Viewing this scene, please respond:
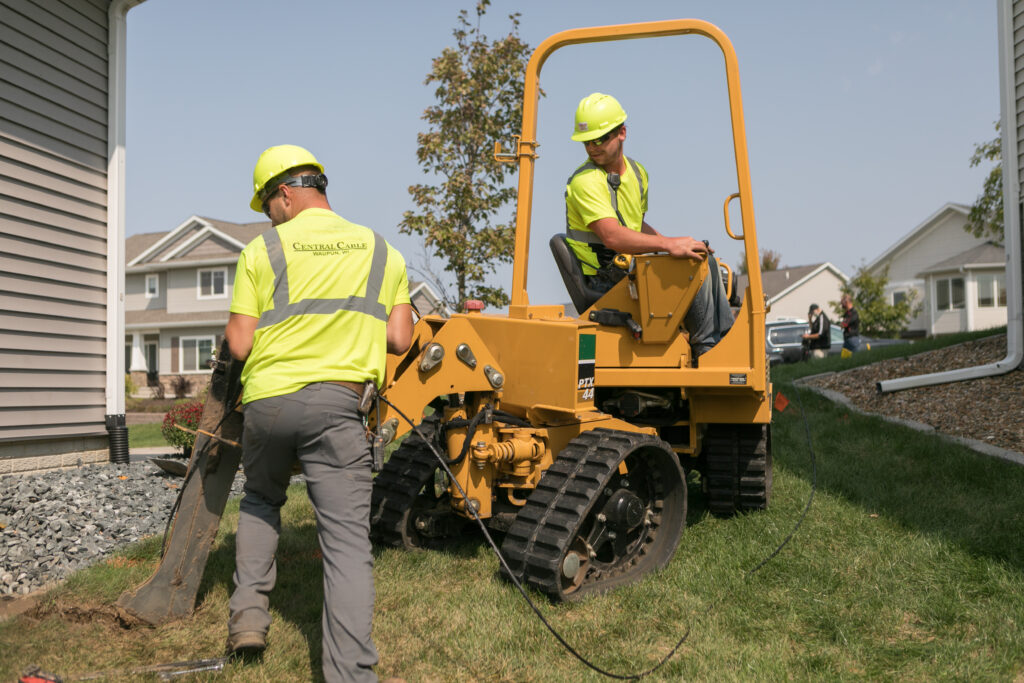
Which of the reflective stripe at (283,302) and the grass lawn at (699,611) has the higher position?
the reflective stripe at (283,302)

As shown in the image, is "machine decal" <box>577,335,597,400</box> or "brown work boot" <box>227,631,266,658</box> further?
"machine decal" <box>577,335,597,400</box>

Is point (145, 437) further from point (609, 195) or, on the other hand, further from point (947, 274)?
point (947, 274)

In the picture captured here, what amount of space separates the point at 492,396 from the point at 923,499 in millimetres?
3488

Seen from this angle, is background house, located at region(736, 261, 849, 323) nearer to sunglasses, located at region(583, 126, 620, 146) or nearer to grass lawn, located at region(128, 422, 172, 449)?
grass lawn, located at region(128, 422, 172, 449)

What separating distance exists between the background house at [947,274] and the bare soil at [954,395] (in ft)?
84.3

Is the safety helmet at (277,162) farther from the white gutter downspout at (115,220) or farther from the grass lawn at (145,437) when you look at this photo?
the grass lawn at (145,437)

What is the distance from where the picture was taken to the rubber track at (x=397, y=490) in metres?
5.30

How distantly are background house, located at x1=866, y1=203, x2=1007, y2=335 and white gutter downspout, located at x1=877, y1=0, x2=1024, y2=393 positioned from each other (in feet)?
87.8

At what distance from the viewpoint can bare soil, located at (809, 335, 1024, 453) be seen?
831cm

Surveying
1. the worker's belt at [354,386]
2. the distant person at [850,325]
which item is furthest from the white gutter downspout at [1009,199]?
the worker's belt at [354,386]

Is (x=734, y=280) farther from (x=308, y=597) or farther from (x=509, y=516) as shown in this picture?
(x=308, y=597)

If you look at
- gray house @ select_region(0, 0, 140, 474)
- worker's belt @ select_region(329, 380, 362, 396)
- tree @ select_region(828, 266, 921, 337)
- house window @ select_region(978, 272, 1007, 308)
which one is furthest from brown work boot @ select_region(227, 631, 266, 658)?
house window @ select_region(978, 272, 1007, 308)

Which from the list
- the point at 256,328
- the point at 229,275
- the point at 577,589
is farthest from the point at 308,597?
the point at 229,275

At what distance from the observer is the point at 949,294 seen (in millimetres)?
40062
